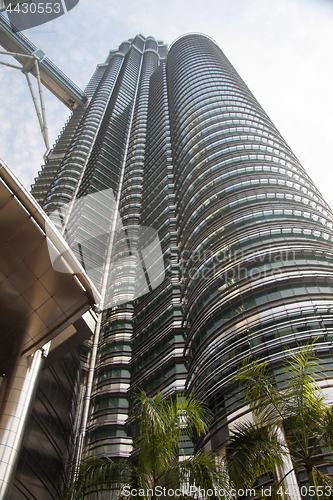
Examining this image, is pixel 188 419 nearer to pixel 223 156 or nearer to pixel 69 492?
pixel 69 492

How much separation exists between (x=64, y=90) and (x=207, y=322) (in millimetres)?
118501

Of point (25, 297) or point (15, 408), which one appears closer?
point (15, 408)

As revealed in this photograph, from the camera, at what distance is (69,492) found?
9.12m

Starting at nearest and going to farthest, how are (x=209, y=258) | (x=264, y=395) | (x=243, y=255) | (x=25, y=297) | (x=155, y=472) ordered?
(x=155, y=472) → (x=264, y=395) → (x=25, y=297) → (x=243, y=255) → (x=209, y=258)

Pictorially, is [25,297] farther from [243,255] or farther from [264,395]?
[243,255]

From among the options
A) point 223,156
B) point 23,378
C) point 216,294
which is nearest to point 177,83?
point 223,156

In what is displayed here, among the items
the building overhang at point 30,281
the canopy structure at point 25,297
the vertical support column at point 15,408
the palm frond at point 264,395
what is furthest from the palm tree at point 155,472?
the building overhang at point 30,281

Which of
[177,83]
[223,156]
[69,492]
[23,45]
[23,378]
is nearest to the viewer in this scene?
[69,492]

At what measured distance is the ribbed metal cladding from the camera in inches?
857

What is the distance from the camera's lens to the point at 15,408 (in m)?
14.6

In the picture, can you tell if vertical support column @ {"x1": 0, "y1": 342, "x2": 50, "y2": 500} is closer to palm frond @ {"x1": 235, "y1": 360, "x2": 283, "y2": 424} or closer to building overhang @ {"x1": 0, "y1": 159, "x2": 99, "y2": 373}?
building overhang @ {"x1": 0, "y1": 159, "x2": 99, "y2": 373}

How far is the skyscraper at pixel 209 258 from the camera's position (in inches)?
893

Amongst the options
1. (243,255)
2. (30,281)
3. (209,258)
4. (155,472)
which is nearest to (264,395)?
(155,472)

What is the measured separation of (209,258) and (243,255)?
3459mm
